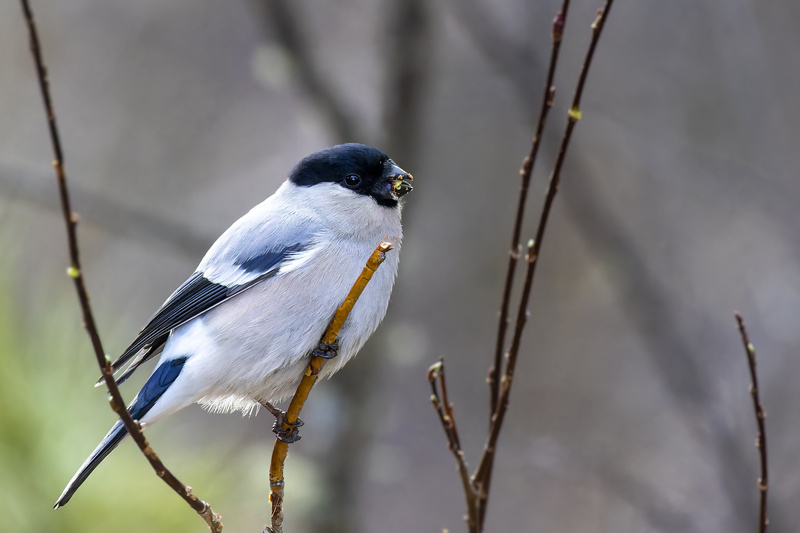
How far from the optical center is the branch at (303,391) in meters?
1.44

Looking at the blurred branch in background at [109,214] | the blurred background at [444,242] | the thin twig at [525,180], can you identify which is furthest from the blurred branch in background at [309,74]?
the thin twig at [525,180]

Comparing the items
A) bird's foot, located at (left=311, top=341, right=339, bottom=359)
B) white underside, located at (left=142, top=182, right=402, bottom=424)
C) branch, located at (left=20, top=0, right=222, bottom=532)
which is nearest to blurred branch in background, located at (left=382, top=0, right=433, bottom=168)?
white underside, located at (left=142, top=182, right=402, bottom=424)

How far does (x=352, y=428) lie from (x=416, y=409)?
74.8 inches

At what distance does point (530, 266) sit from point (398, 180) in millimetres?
855

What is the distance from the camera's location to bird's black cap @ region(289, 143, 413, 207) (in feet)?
6.69

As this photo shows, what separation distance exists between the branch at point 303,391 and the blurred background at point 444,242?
2.23 ft

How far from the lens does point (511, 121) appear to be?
516 cm

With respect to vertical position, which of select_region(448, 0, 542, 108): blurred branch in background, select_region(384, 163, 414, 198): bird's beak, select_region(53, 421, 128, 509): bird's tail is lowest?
select_region(53, 421, 128, 509): bird's tail

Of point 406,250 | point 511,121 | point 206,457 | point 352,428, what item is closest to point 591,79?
point 511,121

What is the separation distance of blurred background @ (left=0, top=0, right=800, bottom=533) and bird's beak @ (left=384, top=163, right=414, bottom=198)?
94cm

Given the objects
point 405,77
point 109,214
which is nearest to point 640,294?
point 405,77

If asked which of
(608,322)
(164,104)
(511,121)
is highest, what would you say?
(511,121)

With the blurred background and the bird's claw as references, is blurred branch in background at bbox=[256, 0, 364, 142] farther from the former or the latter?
the bird's claw

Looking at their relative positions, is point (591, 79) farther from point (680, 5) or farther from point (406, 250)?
point (406, 250)
